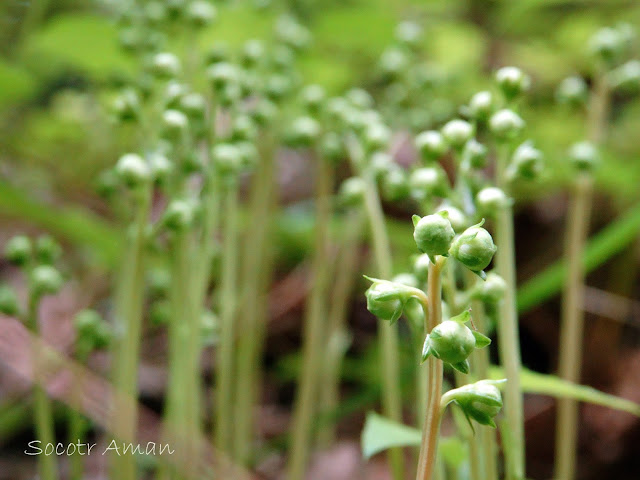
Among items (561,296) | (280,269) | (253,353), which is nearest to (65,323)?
(280,269)

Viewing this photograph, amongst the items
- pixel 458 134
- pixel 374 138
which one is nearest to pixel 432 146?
pixel 458 134

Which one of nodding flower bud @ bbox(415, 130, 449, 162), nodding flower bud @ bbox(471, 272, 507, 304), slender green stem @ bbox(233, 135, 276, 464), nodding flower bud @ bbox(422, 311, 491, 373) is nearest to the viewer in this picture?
nodding flower bud @ bbox(422, 311, 491, 373)

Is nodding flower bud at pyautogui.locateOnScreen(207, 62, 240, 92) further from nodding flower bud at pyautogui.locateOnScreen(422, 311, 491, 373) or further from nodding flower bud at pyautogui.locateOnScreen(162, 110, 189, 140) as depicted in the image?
nodding flower bud at pyautogui.locateOnScreen(422, 311, 491, 373)

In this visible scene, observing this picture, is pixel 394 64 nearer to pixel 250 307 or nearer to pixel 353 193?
pixel 353 193

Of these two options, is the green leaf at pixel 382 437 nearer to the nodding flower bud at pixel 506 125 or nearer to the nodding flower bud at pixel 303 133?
the nodding flower bud at pixel 506 125

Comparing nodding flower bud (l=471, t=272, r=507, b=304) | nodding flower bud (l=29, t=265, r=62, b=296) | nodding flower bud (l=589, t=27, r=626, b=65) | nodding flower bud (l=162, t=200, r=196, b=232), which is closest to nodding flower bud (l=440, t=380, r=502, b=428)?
nodding flower bud (l=471, t=272, r=507, b=304)
